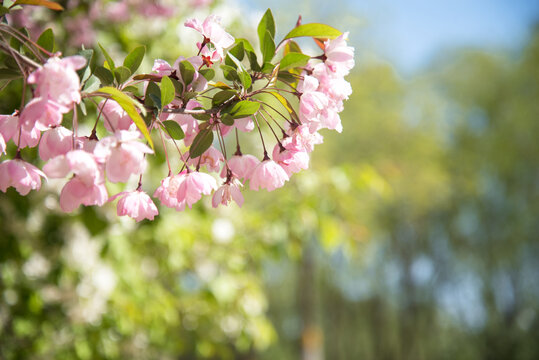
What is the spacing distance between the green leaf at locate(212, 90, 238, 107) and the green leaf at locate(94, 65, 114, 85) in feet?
0.43

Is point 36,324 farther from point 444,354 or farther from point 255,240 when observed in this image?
point 444,354

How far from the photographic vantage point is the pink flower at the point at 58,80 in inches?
18.5

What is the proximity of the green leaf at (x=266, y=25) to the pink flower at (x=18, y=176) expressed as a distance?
0.33 meters

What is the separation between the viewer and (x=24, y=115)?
49 cm

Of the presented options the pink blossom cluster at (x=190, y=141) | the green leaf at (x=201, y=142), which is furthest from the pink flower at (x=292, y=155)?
the green leaf at (x=201, y=142)

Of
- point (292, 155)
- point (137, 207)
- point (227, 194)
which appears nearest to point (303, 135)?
point (292, 155)

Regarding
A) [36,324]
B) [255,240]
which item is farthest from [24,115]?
[255,240]

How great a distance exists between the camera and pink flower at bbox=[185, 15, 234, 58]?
2.15 ft

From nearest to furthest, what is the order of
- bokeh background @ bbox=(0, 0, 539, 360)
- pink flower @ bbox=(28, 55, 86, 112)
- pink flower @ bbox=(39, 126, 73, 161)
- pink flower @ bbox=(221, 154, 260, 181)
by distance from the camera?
pink flower @ bbox=(28, 55, 86, 112), pink flower @ bbox=(39, 126, 73, 161), pink flower @ bbox=(221, 154, 260, 181), bokeh background @ bbox=(0, 0, 539, 360)

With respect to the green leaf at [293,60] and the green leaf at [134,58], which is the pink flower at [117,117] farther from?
the green leaf at [293,60]

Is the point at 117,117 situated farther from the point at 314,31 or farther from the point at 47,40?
the point at 314,31

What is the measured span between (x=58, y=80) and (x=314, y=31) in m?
0.34

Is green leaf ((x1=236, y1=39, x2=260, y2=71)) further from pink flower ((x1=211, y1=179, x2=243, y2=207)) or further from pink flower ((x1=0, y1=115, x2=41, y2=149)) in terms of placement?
pink flower ((x1=0, y1=115, x2=41, y2=149))

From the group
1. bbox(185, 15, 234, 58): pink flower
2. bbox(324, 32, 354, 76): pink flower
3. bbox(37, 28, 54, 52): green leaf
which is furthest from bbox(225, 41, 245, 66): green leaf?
bbox(37, 28, 54, 52): green leaf
